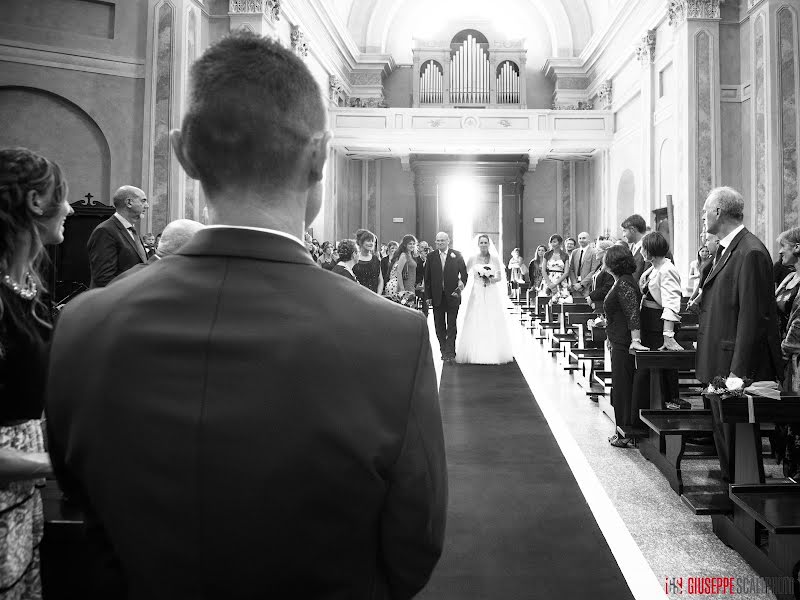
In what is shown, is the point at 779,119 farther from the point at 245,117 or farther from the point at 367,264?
the point at 245,117

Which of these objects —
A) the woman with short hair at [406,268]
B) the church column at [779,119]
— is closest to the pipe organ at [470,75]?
the woman with short hair at [406,268]

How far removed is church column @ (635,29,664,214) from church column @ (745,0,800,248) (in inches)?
164

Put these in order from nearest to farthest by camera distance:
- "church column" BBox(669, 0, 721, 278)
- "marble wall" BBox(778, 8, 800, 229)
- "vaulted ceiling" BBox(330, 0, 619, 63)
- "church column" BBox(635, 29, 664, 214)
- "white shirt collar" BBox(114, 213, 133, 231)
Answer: "white shirt collar" BBox(114, 213, 133, 231) → "marble wall" BBox(778, 8, 800, 229) → "church column" BBox(669, 0, 721, 278) → "church column" BBox(635, 29, 664, 214) → "vaulted ceiling" BBox(330, 0, 619, 63)

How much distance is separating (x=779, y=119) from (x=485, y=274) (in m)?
4.75

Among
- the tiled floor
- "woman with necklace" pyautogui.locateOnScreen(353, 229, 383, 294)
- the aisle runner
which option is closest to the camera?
the aisle runner

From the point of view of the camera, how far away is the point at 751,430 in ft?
11.0

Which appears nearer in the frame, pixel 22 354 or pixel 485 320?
pixel 22 354

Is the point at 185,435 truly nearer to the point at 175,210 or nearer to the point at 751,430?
the point at 751,430

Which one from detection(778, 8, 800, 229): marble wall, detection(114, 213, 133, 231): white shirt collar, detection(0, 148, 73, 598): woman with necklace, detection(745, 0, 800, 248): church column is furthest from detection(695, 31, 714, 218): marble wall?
detection(0, 148, 73, 598): woman with necklace

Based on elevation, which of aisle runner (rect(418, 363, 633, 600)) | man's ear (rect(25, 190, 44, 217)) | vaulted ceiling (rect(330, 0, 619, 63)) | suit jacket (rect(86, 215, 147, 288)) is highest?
vaulted ceiling (rect(330, 0, 619, 63))

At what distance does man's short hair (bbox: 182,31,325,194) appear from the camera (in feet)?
3.06

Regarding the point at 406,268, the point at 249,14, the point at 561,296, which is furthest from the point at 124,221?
the point at 561,296

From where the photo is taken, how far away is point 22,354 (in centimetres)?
159

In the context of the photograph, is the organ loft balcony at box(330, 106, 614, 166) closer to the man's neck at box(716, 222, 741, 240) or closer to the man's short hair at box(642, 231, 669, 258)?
the man's short hair at box(642, 231, 669, 258)
